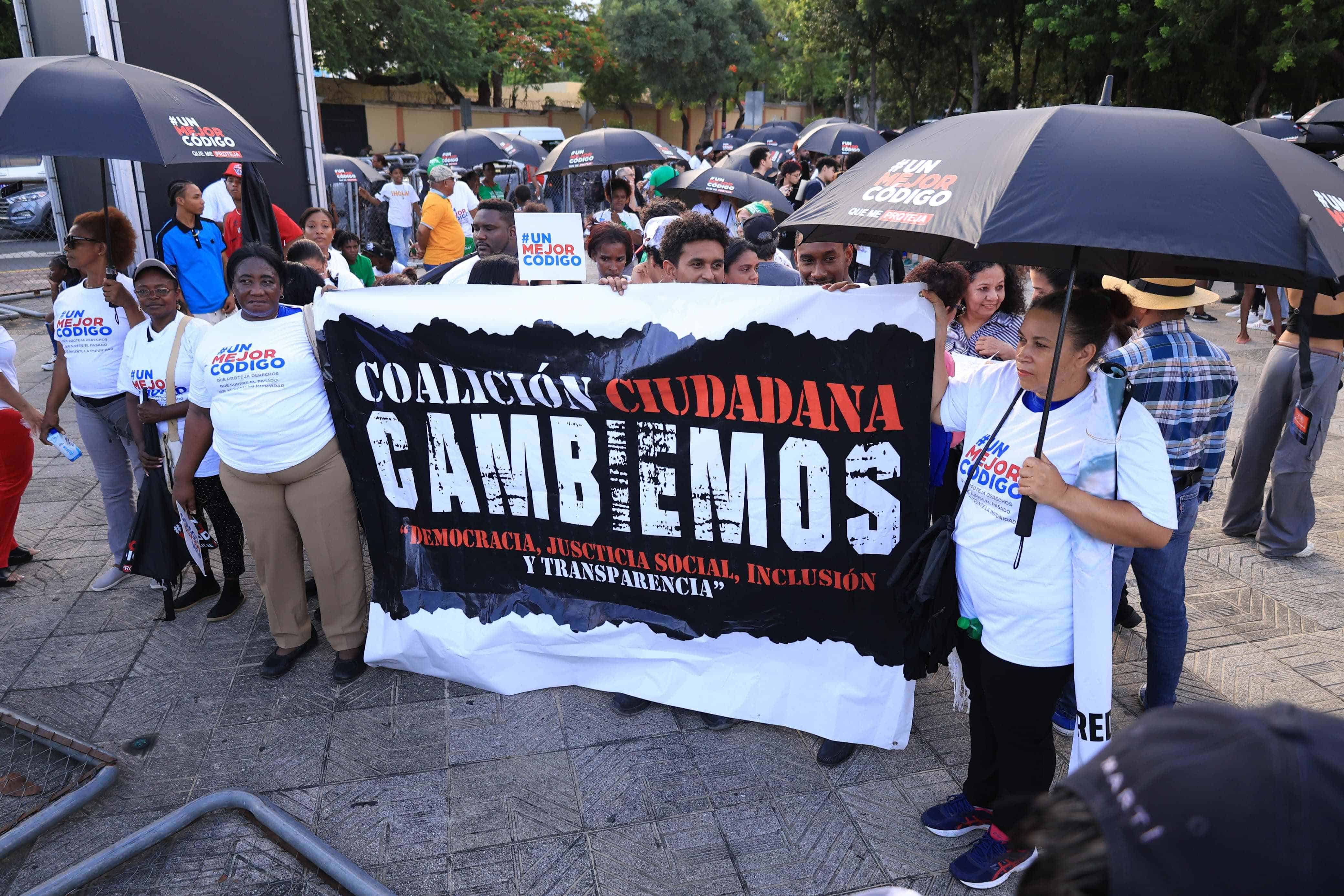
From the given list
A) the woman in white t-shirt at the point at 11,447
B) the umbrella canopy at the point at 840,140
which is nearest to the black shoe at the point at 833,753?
Answer: the woman in white t-shirt at the point at 11,447

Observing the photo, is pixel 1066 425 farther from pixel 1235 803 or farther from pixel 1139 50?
pixel 1139 50

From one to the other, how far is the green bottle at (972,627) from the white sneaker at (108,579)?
4.68 metres

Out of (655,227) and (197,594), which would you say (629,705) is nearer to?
(197,594)

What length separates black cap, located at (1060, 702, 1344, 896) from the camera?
83 centimetres

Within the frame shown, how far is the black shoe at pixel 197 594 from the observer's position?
511cm

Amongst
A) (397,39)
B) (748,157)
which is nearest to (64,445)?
(748,157)

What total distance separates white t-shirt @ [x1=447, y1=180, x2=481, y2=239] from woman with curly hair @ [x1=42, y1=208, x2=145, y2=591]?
7573 millimetres

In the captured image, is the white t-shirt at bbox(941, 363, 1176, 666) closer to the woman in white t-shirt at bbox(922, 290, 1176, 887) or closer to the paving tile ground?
the woman in white t-shirt at bbox(922, 290, 1176, 887)

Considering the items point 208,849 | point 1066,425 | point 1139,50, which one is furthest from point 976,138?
point 1139,50

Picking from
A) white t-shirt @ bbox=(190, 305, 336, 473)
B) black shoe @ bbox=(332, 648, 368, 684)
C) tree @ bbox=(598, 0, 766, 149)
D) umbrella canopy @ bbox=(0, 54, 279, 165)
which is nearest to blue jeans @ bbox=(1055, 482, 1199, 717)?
black shoe @ bbox=(332, 648, 368, 684)

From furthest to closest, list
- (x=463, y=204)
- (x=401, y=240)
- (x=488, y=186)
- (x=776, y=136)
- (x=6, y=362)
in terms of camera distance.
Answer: (x=776, y=136)
(x=488, y=186)
(x=401, y=240)
(x=463, y=204)
(x=6, y=362)

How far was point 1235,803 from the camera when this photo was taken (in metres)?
0.86

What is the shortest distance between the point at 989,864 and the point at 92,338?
199 inches

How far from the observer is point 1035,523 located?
2740 mm
